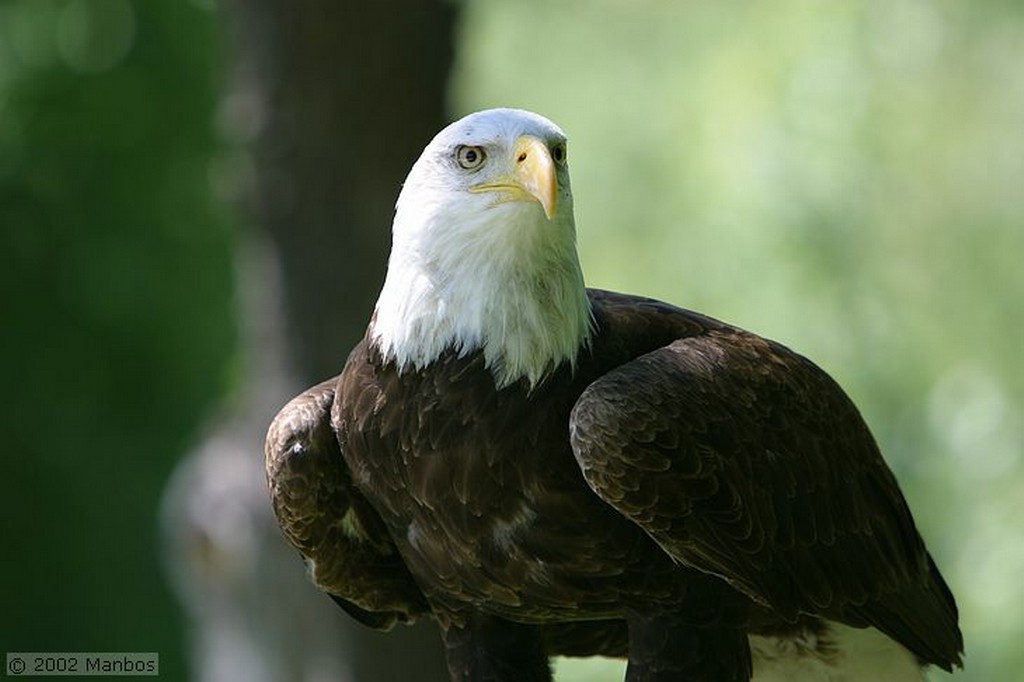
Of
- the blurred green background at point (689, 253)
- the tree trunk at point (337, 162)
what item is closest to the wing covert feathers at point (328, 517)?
the tree trunk at point (337, 162)

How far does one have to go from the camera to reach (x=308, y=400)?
16.0 ft

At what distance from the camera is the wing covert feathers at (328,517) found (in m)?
4.75

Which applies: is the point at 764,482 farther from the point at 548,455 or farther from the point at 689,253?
the point at 689,253

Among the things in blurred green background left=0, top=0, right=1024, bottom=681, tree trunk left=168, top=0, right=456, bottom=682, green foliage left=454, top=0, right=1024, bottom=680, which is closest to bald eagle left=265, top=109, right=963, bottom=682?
tree trunk left=168, top=0, right=456, bottom=682

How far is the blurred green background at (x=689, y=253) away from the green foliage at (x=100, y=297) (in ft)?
0.05

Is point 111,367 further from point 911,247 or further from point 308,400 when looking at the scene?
point 308,400

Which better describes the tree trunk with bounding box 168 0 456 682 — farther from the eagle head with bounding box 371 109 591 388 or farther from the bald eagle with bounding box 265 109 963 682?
the eagle head with bounding box 371 109 591 388

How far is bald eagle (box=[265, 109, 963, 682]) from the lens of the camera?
4387mm

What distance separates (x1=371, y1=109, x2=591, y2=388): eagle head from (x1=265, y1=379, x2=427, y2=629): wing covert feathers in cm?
38

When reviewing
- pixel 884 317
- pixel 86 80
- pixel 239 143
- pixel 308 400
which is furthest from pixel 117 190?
pixel 308 400

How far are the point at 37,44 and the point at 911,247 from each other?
583cm

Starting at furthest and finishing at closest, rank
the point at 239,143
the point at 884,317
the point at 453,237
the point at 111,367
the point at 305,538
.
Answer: the point at 111,367 < the point at 884,317 < the point at 239,143 < the point at 305,538 < the point at 453,237

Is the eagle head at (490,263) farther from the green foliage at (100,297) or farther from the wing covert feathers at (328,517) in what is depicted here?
the green foliage at (100,297)

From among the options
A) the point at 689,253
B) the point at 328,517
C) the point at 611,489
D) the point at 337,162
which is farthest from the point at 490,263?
the point at 689,253
